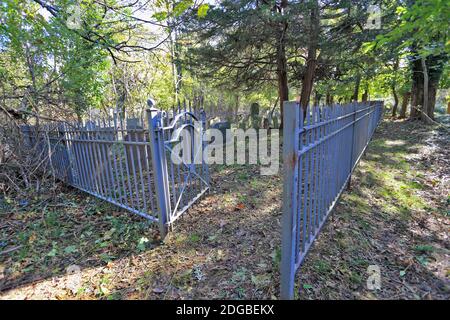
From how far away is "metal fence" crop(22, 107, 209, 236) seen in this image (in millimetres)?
2740

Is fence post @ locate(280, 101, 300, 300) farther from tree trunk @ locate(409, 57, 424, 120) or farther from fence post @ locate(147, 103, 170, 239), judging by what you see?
tree trunk @ locate(409, 57, 424, 120)

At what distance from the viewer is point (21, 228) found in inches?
129

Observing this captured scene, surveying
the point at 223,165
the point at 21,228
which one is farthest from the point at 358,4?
the point at 21,228

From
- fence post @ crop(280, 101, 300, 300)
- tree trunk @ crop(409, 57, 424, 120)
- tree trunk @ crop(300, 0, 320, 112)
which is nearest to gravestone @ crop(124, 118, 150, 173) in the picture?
fence post @ crop(280, 101, 300, 300)

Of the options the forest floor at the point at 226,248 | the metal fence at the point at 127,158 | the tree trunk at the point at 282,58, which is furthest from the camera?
the tree trunk at the point at 282,58

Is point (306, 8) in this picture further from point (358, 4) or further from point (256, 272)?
point (256, 272)

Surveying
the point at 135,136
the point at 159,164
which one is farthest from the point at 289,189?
the point at 135,136

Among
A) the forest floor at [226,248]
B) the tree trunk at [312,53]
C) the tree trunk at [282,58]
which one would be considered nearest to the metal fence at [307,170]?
the forest floor at [226,248]

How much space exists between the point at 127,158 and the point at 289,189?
3.24 metres

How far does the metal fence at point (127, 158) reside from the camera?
274 cm

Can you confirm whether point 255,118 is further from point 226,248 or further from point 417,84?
point 226,248

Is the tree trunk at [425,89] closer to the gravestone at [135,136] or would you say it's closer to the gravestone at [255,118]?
the gravestone at [255,118]

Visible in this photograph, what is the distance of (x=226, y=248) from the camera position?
2.70m

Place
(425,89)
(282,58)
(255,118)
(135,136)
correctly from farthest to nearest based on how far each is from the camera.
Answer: (255,118) → (425,89) → (282,58) → (135,136)
